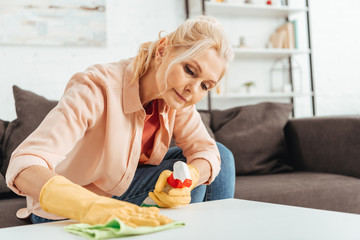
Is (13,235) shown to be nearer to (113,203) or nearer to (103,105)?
(113,203)

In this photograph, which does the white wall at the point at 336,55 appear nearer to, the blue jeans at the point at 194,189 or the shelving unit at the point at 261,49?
the shelving unit at the point at 261,49

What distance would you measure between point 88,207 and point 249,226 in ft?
0.94

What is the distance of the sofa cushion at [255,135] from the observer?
206 centimetres

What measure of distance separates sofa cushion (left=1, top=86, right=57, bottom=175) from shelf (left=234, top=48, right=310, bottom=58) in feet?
5.39

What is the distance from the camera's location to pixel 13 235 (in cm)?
68

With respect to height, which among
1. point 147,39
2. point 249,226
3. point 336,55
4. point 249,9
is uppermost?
point 249,9

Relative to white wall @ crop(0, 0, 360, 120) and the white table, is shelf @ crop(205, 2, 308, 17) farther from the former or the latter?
the white table

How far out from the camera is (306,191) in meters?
1.74

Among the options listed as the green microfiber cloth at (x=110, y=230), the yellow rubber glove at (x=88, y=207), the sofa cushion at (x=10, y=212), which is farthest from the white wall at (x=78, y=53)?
the green microfiber cloth at (x=110, y=230)

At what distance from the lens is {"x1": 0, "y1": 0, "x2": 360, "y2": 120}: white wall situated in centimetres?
249

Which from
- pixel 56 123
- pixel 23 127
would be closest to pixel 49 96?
pixel 23 127

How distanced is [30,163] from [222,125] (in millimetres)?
1451

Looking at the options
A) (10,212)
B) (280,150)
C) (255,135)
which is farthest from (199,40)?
(280,150)

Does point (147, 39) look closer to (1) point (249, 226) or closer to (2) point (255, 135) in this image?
(2) point (255, 135)
